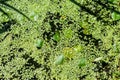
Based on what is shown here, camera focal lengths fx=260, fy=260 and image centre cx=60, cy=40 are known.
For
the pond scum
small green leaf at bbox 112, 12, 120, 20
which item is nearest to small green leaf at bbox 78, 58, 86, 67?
the pond scum

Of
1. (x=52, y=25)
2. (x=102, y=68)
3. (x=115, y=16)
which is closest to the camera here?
(x=102, y=68)

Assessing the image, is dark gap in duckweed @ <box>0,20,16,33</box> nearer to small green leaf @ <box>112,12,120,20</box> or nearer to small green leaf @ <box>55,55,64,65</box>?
small green leaf @ <box>55,55,64,65</box>

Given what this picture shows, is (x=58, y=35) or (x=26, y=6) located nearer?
(x=58, y=35)

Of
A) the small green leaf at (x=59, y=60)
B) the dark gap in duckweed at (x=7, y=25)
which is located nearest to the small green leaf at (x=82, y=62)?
the small green leaf at (x=59, y=60)

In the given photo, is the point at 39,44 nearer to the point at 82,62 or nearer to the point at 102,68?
the point at 82,62

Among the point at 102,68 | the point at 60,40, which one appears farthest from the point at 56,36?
the point at 102,68

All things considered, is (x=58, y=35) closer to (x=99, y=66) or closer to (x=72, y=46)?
(x=72, y=46)

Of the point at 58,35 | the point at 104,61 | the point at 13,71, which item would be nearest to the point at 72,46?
the point at 58,35

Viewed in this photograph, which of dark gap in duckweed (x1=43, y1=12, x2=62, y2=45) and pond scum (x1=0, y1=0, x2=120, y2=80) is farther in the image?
dark gap in duckweed (x1=43, y1=12, x2=62, y2=45)
